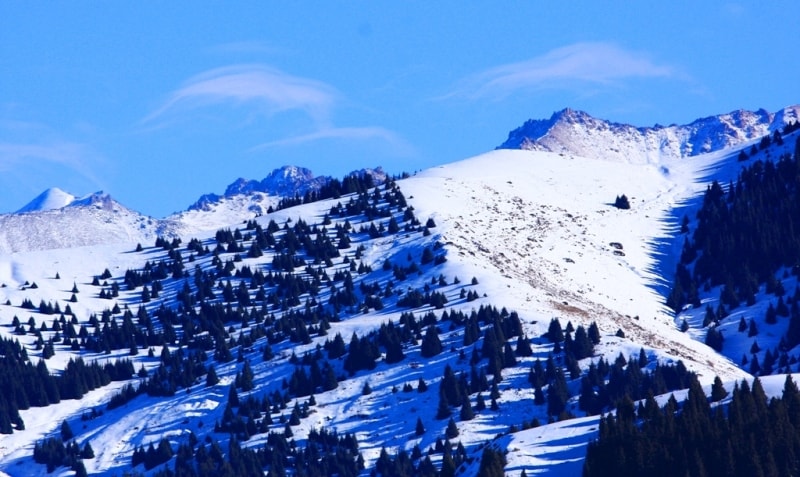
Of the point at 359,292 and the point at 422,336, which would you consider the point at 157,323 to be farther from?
the point at 422,336

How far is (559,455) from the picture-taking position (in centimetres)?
11650

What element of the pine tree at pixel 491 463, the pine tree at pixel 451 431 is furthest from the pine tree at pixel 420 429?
the pine tree at pixel 491 463

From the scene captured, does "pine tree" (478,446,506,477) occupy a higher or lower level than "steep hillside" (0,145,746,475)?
lower

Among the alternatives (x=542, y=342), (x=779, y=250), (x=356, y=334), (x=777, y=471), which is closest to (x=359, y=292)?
(x=356, y=334)

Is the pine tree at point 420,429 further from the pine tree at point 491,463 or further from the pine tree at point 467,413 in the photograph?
the pine tree at point 491,463

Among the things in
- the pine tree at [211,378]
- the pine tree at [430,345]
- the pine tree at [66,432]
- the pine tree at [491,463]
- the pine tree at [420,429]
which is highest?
the pine tree at [211,378]

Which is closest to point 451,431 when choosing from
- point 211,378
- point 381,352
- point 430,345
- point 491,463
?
point 430,345

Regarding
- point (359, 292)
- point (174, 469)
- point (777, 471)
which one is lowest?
point (777, 471)

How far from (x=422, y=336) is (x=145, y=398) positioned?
A: 92.1 feet

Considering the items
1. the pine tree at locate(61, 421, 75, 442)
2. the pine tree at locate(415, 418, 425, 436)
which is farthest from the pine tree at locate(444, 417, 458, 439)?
the pine tree at locate(61, 421, 75, 442)

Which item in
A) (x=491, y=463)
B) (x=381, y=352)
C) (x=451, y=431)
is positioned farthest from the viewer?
A: (x=381, y=352)

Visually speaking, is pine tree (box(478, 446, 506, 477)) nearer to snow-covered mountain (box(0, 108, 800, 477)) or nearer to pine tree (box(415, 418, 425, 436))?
snow-covered mountain (box(0, 108, 800, 477))

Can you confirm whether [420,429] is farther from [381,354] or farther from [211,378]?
[211,378]

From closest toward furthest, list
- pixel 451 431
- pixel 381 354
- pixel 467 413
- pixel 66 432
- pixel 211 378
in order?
pixel 451 431
pixel 467 413
pixel 66 432
pixel 381 354
pixel 211 378
